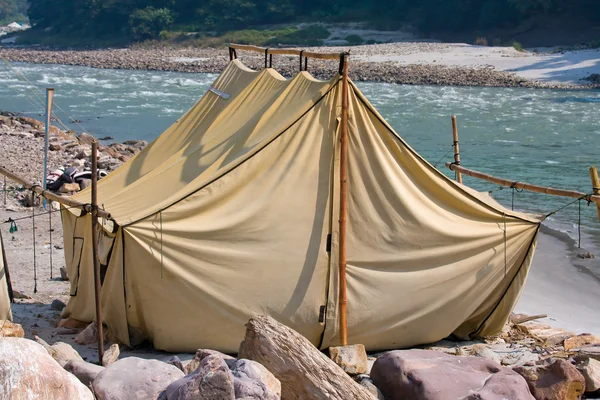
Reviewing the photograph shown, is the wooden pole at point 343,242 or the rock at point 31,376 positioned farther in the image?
the wooden pole at point 343,242

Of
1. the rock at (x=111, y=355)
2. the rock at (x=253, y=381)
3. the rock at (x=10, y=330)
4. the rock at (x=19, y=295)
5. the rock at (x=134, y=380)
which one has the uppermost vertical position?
the rock at (x=253, y=381)

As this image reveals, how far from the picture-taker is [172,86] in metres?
42.2

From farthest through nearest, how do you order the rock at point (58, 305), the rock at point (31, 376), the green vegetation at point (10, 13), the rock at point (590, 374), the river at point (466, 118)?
the green vegetation at point (10, 13)
the river at point (466, 118)
the rock at point (58, 305)
the rock at point (590, 374)
the rock at point (31, 376)

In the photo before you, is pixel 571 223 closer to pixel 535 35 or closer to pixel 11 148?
pixel 11 148

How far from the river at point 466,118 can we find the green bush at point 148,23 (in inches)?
1180

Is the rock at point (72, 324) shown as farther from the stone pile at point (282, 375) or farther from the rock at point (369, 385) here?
the rock at point (369, 385)

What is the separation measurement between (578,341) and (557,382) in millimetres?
1979

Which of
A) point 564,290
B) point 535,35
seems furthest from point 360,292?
point 535,35

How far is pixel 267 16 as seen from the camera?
7631cm

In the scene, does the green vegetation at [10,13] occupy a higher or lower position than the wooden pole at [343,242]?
higher

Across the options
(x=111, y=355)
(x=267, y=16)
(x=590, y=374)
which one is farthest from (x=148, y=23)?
(x=590, y=374)

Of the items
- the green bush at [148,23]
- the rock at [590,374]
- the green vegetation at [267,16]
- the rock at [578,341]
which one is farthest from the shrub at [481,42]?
the rock at [590,374]

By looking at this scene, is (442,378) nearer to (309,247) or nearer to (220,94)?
(309,247)

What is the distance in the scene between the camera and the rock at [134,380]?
4.95 m
